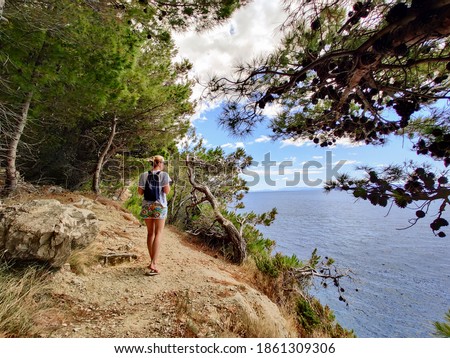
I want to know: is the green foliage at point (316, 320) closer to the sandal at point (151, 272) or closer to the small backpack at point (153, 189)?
the sandal at point (151, 272)

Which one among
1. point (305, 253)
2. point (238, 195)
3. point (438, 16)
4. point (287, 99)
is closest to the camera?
point (438, 16)

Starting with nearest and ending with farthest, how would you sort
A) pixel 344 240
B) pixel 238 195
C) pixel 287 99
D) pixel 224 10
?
1. pixel 224 10
2. pixel 287 99
3. pixel 238 195
4. pixel 344 240

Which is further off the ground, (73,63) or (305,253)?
(73,63)

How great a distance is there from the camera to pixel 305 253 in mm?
12844

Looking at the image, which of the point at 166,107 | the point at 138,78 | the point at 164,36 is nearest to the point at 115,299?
the point at 164,36

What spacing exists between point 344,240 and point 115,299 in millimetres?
18163

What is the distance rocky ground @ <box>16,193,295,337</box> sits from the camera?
83.4 inches

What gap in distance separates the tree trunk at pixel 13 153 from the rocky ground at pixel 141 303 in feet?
9.43

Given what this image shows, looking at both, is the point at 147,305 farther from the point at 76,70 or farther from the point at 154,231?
the point at 76,70

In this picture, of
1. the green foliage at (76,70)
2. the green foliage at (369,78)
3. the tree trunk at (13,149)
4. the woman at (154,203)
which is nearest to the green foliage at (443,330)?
the green foliage at (369,78)

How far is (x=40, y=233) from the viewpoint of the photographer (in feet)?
8.18

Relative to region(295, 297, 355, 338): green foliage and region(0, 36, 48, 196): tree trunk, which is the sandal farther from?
region(0, 36, 48, 196): tree trunk

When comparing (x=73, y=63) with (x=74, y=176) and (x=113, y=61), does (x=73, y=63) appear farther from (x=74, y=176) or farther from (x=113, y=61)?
(x=74, y=176)

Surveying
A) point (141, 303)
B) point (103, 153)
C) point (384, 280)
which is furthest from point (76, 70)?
point (384, 280)
